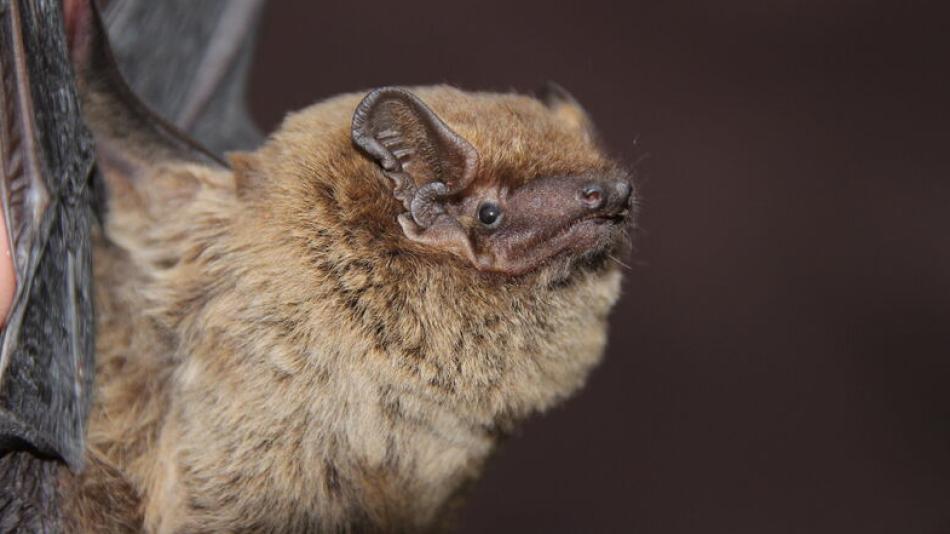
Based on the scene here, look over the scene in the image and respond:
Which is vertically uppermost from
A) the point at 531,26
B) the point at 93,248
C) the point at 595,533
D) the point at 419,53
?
the point at 531,26

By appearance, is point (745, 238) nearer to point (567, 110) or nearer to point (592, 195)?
point (567, 110)

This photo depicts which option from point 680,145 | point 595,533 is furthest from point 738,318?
point 595,533

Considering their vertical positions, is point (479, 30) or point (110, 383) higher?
point (479, 30)

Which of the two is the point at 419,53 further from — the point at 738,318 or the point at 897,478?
the point at 897,478

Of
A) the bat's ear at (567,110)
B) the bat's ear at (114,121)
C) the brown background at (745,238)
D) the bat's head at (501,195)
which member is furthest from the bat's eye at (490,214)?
the brown background at (745,238)

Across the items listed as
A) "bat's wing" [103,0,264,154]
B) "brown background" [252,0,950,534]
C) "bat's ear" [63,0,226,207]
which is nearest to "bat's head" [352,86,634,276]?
"bat's ear" [63,0,226,207]

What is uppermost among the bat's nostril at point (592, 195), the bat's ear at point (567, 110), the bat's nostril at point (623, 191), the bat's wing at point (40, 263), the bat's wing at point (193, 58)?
the bat's ear at point (567, 110)

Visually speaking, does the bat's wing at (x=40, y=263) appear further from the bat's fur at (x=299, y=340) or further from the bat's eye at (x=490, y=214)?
the bat's eye at (x=490, y=214)
